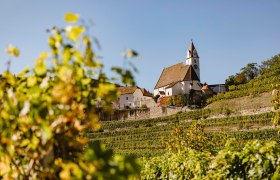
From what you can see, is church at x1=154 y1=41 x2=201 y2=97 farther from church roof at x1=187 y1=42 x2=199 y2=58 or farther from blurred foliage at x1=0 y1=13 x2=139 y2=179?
blurred foliage at x1=0 y1=13 x2=139 y2=179

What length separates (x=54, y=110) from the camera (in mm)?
3000

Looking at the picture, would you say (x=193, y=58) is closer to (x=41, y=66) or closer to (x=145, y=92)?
(x=145, y=92)

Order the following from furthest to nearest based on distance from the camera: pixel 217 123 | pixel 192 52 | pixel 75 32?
pixel 192 52 < pixel 217 123 < pixel 75 32

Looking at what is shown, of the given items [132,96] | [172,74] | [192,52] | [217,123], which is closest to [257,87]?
[217,123]

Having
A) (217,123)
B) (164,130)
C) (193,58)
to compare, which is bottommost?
(164,130)

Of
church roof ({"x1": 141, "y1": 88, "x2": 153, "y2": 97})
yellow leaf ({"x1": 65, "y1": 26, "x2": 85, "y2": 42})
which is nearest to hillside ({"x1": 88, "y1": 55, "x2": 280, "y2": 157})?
church roof ({"x1": 141, "y1": 88, "x2": 153, "y2": 97})

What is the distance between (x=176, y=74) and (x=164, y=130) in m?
32.0

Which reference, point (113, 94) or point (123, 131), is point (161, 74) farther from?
point (113, 94)

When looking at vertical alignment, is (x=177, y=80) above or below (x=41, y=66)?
above

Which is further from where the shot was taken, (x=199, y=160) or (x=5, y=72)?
(x=199, y=160)

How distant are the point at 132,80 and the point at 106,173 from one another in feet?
3.32

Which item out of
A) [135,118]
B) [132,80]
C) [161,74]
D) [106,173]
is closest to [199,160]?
[132,80]

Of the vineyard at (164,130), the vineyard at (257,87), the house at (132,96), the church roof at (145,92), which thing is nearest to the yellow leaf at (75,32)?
the vineyard at (164,130)

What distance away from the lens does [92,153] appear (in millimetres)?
2311
